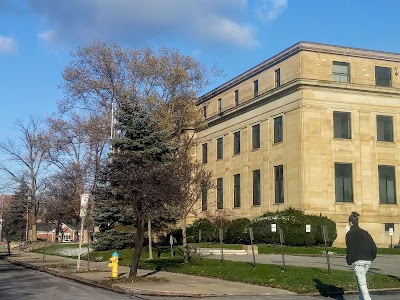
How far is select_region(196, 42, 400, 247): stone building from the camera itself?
1704 inches

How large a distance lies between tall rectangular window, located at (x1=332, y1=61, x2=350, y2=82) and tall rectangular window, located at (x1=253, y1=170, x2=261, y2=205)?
37.5ft

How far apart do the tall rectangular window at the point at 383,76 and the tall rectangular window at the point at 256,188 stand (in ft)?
44.4

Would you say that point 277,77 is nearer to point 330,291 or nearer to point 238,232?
point 238,232

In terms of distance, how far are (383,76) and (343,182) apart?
410 inches

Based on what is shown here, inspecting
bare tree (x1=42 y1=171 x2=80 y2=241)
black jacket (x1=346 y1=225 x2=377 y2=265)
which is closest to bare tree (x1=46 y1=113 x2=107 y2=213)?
bare tree (x1=42 y1=171 x2=80 y2=241)

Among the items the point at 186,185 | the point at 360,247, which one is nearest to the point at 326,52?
the point at 186,185

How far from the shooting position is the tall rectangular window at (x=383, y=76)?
4647cm

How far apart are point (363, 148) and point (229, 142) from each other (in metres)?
15.2

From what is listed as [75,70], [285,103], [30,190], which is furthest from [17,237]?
[285,103]

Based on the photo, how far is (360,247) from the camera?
10594mm

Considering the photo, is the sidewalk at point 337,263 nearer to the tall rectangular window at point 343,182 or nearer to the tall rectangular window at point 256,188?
the tall rectangular window at point 343,182

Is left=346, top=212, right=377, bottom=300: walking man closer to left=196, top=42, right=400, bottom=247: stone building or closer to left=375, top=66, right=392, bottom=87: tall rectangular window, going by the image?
left=196, top=42, right=400, bottom=247: stone building

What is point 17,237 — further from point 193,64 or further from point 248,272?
point 248,272

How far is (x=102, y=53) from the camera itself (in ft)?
142
